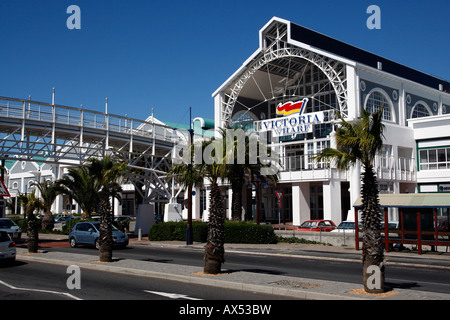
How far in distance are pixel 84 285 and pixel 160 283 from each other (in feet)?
6.99

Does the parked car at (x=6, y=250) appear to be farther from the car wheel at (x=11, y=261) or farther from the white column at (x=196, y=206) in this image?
the white column at (x=196, y=206)

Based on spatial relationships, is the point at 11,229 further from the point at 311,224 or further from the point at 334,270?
the point at 334,270

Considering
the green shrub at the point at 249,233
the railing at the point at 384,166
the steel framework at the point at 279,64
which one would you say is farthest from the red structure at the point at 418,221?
the steel framework at the point at 279,64

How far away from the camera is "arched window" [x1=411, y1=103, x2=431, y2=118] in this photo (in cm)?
4509

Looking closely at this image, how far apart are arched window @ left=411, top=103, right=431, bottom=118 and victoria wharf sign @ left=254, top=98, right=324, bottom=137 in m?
11.5

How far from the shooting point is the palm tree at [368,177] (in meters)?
10.9

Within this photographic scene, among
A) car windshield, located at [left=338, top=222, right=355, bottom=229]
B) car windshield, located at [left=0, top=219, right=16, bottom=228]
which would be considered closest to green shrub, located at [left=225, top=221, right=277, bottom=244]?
car windshield, located at [left=338, top=222, right=355, bottom=229]

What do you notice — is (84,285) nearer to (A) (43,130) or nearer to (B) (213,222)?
(B) (213,222)

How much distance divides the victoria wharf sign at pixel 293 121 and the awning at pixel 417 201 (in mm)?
16992

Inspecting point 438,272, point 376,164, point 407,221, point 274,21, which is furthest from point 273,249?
point 274,21

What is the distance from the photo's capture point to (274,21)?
43000 mm

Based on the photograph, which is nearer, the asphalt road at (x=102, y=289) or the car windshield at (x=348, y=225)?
the asphalt road at (x=102, y=289)

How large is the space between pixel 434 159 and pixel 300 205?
1288 centimetres

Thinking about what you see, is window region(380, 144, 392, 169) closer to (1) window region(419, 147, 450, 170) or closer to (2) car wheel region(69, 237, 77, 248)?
(1) window region(419, 147, 450, 170)
